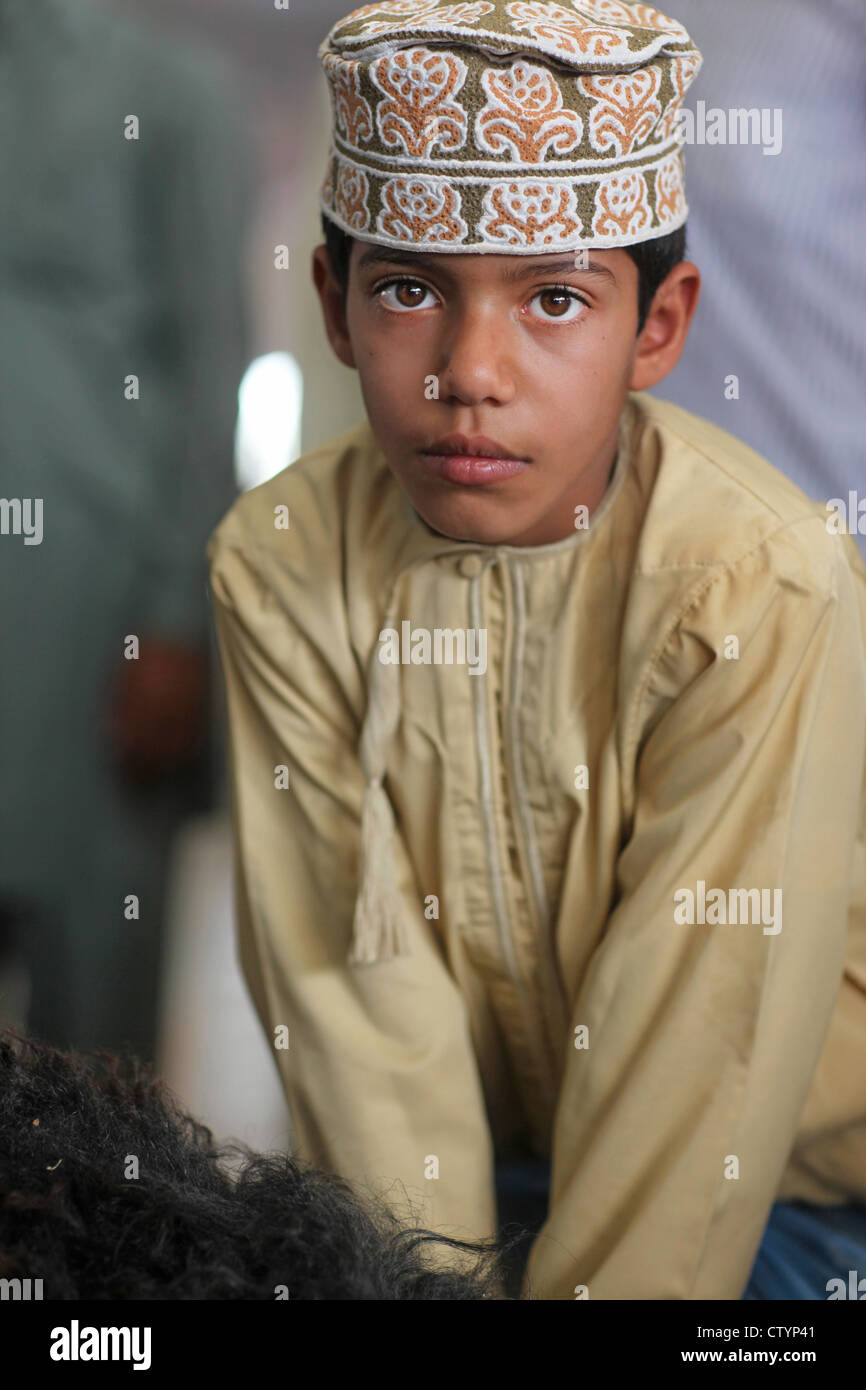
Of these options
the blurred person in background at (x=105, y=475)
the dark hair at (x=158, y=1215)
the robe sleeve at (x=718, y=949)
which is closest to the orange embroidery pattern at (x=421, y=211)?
the robe sleeve at (x=718, y=949)

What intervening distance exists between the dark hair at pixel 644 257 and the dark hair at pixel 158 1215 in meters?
0.40

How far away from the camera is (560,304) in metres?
0.61

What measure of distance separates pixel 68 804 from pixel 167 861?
170mm

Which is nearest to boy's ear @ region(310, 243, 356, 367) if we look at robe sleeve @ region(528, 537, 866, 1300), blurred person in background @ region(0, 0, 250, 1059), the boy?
the boy

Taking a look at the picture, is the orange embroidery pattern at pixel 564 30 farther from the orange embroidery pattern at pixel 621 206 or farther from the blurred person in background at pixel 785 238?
the blurred person in background at pixel 785 238

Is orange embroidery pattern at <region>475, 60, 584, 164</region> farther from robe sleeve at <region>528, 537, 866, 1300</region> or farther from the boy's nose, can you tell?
robe sleeve at <region>528, 537, 866, 1300</region>

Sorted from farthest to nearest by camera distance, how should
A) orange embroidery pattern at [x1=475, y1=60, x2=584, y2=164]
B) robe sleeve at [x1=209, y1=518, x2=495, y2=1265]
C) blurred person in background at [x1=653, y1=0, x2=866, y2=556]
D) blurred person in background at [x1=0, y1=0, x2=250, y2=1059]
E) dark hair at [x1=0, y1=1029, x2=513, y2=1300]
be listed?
blurred person in background at [x1=0, y1=0, x2=250, y2=1059]
blurred person in background at [x1=653, y1=0, x2=866, y2=556]
robe sleeve at [x1=209, y1=518, x2=495, y2=1265]
orange embroidery pattern at [x1=475, y1=60, x2=584, y2=164]
dark hair at [x1=0, y1=1029, x2=513, y2=1300]

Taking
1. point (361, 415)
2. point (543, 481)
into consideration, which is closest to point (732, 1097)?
point (543, 481)

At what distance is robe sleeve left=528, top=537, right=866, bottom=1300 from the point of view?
0.66 m

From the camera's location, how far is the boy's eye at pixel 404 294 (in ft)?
2.03

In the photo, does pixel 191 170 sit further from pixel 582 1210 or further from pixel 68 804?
pixel 582 1210

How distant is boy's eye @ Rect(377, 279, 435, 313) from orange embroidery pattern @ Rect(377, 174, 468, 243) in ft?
0.08

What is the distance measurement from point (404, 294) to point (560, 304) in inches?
2.9

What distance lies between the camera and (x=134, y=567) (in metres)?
1.38
